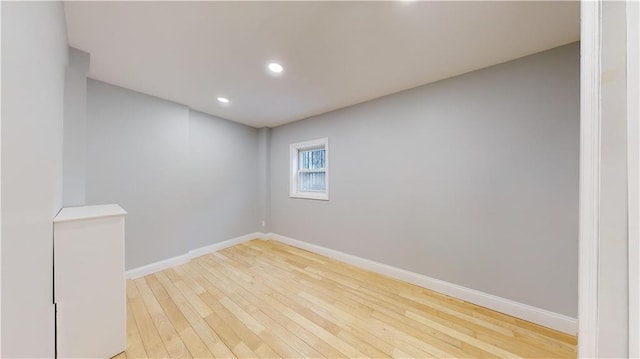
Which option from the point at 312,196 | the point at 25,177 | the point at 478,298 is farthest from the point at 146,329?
the point at 478,298

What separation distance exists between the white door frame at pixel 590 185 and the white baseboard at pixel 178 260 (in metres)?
3.52

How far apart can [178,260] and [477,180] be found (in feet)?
12.5

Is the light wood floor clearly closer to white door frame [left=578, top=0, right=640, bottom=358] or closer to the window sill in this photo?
the window sill

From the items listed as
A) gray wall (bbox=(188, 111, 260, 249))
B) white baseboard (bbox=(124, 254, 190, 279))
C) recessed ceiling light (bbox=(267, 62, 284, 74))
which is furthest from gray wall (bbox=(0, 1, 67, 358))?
gray wall (bbox=(188, 111, 260, 249))

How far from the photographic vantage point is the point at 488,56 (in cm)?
178

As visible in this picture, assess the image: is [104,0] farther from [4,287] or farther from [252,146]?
[252,146]

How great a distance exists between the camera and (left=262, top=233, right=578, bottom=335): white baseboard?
1.65m

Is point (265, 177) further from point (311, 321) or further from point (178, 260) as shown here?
point (311, 321)

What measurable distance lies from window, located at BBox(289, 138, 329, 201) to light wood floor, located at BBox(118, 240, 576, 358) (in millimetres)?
1423

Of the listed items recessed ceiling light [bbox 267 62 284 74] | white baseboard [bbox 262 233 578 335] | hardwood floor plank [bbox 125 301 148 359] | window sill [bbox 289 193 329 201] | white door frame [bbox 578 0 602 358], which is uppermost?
recessed ceiling light [bbox 267 62 284 74]

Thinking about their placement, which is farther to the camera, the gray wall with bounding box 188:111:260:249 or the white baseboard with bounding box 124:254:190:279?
the gray wall with bounding box 188:111:260:249

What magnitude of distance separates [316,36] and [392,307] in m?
2.46

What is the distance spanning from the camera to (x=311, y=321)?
1.75 m

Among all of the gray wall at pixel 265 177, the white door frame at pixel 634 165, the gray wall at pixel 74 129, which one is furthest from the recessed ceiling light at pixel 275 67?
the gray wall at pixel 265 177
